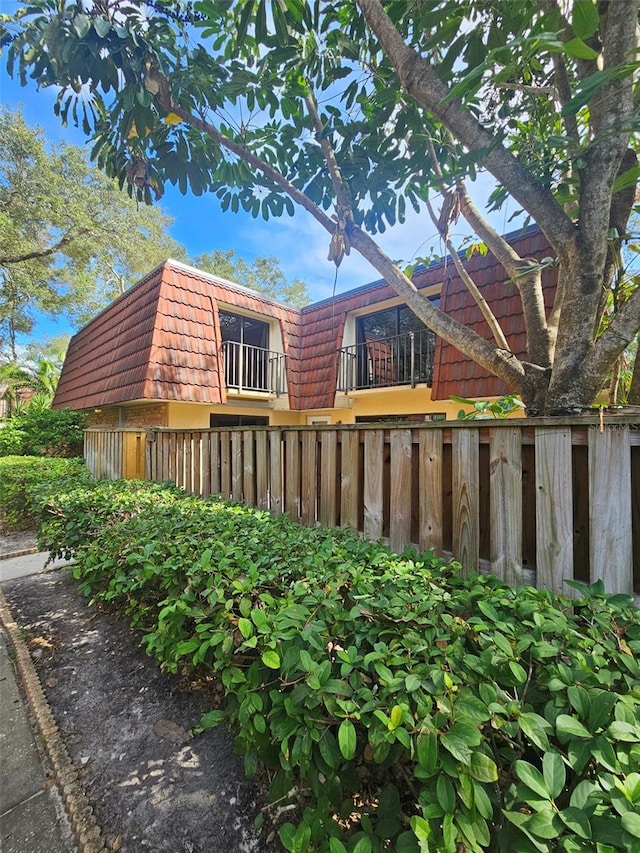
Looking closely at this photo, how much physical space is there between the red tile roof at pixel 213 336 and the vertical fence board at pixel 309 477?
3419 millimetres

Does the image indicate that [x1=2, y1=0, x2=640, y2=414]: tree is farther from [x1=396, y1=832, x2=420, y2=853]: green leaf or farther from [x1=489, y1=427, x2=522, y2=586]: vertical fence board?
[x1=396, y1=832, x2=420, y2=853]: green leaf

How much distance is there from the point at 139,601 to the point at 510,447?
8.56ft

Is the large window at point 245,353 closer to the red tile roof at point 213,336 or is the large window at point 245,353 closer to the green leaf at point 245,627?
the red tile roof at point 213,336

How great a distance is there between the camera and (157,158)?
12.5ft

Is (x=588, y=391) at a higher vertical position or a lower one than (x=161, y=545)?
higher

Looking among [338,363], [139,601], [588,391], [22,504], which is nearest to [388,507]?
[588,391]

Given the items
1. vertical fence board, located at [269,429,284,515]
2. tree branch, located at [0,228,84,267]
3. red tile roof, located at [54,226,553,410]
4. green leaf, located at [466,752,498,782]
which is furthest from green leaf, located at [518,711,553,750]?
tree branch, located at [0,228,84,267]

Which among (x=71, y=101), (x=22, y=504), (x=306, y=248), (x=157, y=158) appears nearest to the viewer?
(x=71, y=101)

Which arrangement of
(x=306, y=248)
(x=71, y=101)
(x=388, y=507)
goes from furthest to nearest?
1. (x=306, y=248)
2. (x=71, y=101)
3. (x=388, y=507)

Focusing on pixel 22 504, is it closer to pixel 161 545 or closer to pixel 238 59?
pixel 161 545

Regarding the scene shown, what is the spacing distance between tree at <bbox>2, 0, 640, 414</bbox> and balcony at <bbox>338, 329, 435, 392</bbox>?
14.9 feet

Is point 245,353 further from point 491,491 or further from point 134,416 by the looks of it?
point 491,491

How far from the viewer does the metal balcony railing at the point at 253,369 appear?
367 inches

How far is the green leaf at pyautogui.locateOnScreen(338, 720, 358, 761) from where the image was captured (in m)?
0.91
